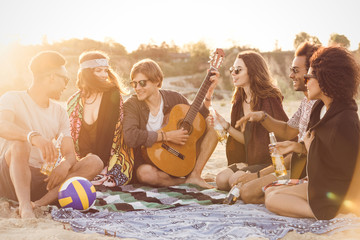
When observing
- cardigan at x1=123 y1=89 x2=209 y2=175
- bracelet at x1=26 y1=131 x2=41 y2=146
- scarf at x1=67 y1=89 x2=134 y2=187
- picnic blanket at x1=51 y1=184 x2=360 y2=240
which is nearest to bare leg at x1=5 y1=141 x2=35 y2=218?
bracelet at x1=26 y1=131 x2=41 y2=146

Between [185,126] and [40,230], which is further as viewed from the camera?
[185,126]

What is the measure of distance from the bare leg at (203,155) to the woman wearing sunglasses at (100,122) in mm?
890

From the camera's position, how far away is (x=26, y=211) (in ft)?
13.0

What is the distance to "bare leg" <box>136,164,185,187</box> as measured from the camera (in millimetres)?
5570

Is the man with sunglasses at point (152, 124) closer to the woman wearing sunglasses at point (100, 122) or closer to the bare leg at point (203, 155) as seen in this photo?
the bare leg at point (203, 155)

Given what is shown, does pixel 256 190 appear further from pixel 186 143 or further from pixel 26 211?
pixel 26 211

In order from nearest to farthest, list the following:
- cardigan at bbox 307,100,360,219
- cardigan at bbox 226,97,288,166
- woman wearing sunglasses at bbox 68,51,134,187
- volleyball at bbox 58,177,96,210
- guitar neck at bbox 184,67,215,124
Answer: cardigan at bbox 307,100,360,219 → volleyball at bbox 58,177,96,210 → cardigan at bbox 226,97,288,166 → woman wearing sunglasses at bbox 68,51,134,187 → guitar neck at bbox 184,67,215,124

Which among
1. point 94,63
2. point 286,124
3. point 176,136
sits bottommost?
point 176,136

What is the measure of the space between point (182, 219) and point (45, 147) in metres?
1.53

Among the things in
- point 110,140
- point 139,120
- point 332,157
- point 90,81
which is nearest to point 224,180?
point 139,120

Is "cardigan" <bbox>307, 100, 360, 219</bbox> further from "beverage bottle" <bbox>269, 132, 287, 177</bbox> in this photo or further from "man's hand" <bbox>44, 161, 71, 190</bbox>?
"man's hand" <bbox>44, 161, 71, 190</bbox>

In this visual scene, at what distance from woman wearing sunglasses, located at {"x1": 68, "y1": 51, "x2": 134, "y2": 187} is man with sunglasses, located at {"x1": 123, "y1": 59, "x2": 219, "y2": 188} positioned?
0.18m

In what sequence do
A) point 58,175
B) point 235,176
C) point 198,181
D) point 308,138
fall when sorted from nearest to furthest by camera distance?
1. point 308,138
2. point 58,175
3. point 235,176
4. point 198,181

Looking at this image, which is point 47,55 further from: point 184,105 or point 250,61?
point 250,61
